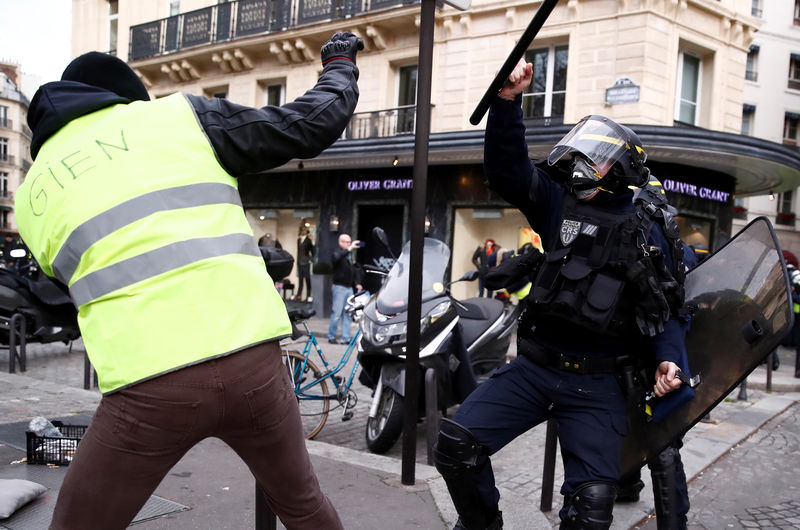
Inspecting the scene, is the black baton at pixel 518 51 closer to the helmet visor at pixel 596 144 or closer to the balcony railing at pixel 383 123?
the helmet visor at pixel 596 144

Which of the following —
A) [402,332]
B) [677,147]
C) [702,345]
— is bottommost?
[402,332]

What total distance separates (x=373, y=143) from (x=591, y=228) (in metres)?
13.1

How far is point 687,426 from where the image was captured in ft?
9.20

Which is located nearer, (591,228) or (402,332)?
(591,228)

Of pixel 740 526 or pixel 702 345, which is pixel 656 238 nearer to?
pixel 702 345

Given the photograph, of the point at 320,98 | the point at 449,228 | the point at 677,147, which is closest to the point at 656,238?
the point at 320,98

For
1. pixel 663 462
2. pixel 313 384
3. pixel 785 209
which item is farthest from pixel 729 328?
pixel 785 209

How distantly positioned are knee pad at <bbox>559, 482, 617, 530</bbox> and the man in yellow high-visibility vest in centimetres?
111

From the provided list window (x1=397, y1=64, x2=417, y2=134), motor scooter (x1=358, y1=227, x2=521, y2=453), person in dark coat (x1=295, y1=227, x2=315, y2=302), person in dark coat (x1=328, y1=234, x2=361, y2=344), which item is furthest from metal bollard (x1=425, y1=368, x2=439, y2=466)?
person in dark coat (x1=295, y1=227, x2=315, y2=302)

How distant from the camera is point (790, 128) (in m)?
29.8

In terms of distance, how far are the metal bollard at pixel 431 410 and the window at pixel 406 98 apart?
1220 cm

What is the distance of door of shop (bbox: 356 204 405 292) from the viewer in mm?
16766

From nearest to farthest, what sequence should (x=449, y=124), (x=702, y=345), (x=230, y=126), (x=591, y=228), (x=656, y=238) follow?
(x=230, y=126), (x=591, y=228), (x=656, y=238), (x=702, y=345), (x=449, y=124)

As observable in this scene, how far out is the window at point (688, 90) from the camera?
1418 cm
